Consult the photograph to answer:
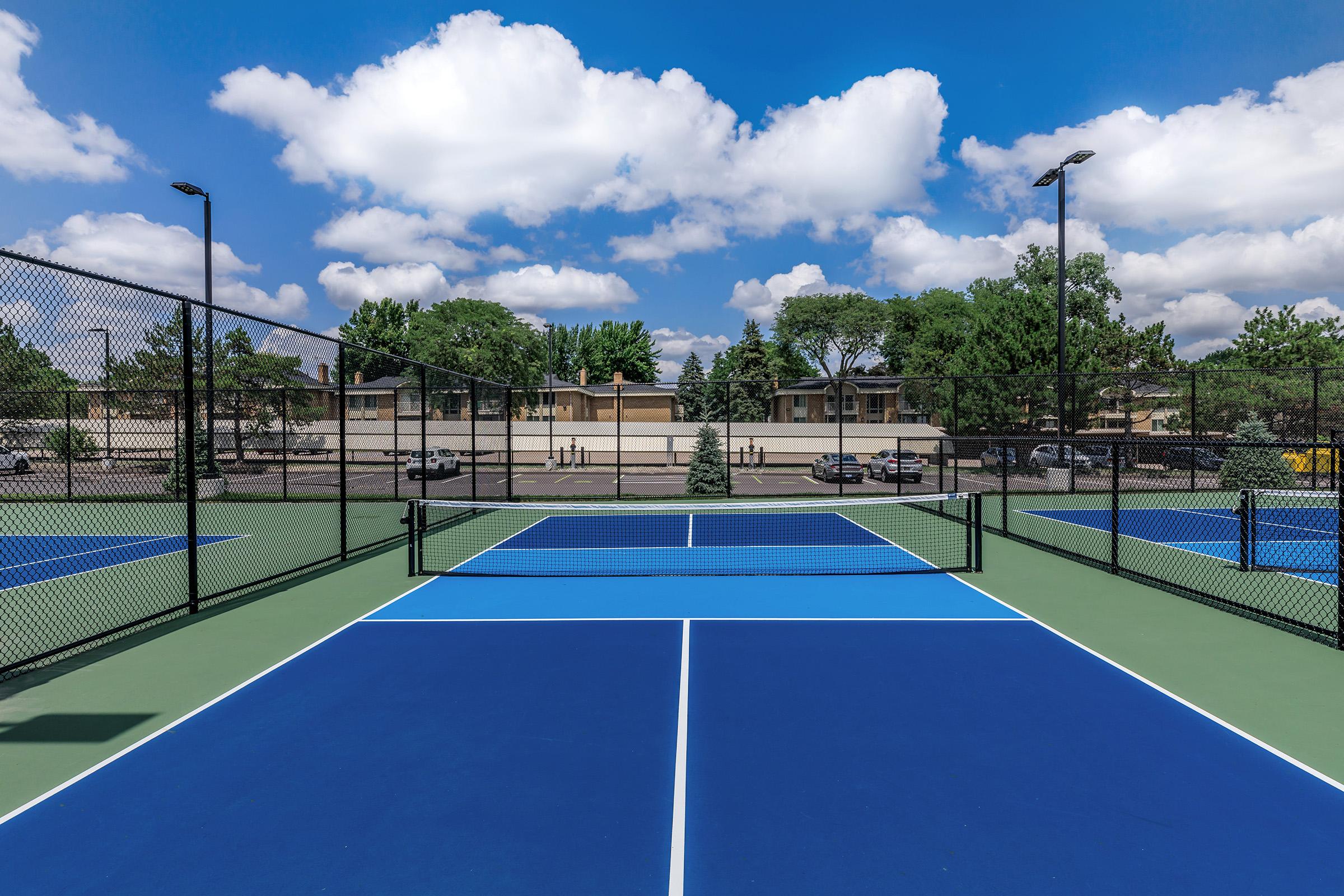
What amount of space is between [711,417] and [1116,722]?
5312cm

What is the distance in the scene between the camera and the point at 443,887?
10.9 feet

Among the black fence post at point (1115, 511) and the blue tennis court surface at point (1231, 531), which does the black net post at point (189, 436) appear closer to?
the black fence post at point (1115, 511)

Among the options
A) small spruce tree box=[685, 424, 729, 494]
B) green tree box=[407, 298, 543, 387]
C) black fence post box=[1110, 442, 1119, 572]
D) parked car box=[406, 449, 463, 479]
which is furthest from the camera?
green tree box=[407, 298, 543, 387]

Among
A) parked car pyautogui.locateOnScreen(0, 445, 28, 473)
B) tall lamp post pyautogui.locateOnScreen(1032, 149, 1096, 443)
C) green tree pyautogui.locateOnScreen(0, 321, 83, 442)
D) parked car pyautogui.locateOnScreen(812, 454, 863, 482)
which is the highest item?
tall lamp post pyautogui.locateOnScreen(1032, 149, 1096, 443)

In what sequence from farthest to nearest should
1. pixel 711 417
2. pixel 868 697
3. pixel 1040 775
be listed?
pixel 711 417 < pixel 868 697 < pixel 1040 775

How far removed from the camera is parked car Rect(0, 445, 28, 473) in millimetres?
10555

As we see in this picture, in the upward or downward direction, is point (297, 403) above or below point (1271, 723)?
above

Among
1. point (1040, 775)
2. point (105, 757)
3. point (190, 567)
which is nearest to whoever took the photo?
point (1040, 775)

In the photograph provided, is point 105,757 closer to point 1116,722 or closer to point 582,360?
point 1116,722

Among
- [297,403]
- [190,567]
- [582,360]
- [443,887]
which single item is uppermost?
[582,360]

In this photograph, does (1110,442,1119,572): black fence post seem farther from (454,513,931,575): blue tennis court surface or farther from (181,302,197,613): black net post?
(181,302,197,613): black net post

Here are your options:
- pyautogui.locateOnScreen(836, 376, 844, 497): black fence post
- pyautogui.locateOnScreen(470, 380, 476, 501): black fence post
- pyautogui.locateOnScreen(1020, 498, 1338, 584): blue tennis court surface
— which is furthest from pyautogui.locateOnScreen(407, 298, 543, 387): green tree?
pyautogui.locateOnScreen(1020, 498, 1338, 584): blue tennis court surface

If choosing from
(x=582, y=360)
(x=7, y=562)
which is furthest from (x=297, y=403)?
(x=582, y=360)

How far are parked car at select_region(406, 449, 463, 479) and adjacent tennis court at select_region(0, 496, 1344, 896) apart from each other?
17562mm
